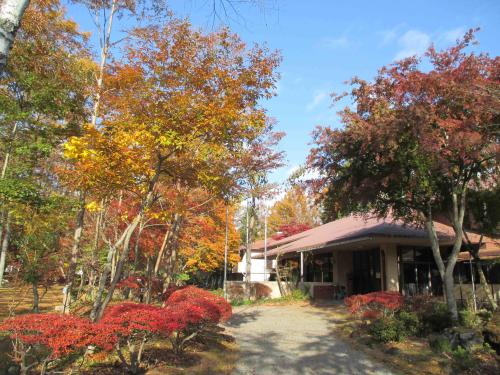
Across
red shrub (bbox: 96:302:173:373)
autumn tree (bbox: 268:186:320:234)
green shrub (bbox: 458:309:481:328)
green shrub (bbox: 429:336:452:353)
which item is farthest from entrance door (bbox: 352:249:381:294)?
autumn tree (bbox: 268:186:320:234)

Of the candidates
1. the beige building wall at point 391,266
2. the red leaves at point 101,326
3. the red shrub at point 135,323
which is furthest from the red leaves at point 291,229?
the red shrub at point 135,323

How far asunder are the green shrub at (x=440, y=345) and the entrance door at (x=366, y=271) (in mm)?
10479

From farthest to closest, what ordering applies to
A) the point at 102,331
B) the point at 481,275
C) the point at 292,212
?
the point at 292,212 < the point at 481,275 < the point at 102,331

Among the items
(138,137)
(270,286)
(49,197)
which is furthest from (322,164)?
(270,286)

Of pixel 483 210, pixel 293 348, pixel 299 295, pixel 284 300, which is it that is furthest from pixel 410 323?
pixel 299 295

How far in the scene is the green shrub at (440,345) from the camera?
30.0 ft

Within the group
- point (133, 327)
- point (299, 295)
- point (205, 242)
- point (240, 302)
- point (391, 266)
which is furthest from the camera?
point (205, 242)

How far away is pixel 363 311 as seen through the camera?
12.7 m

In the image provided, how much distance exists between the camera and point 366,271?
2155 cm

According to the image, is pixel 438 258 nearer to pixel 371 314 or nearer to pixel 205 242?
pixel 371 314

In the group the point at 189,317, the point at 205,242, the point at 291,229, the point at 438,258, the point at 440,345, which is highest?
the point at 291,229

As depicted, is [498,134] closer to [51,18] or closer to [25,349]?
[25,349]

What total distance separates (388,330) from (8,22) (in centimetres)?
1046

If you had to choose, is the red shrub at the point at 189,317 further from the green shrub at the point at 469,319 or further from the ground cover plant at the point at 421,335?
the green shrub at the point at 469,319
